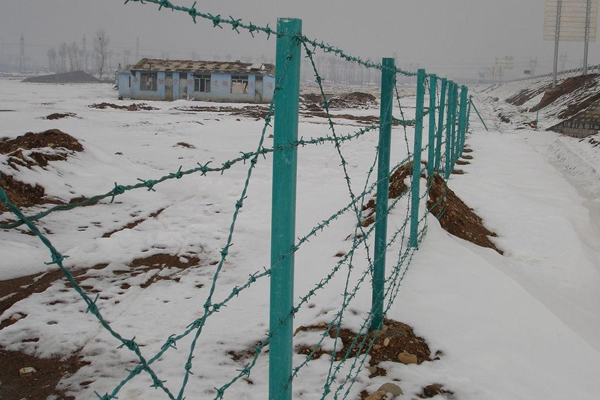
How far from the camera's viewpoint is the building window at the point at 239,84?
47062mm

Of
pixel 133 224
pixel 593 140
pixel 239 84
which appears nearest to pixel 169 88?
pixel 239 84

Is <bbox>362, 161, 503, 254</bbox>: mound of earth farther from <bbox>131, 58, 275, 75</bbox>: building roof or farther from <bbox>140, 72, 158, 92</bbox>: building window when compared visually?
<bbox>140, 72, 158, 92</bbox>: building window

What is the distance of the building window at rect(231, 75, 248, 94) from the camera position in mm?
47062

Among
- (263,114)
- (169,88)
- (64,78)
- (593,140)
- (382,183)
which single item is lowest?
(593,140)

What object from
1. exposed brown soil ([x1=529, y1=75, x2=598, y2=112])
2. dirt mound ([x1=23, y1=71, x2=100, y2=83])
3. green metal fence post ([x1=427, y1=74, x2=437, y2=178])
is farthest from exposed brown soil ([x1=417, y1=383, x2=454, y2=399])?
dirt mound ([x1=23, y1=71, x2=100, y2=83])

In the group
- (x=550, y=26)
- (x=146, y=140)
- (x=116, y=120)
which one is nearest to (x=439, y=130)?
(x=146, y=140)

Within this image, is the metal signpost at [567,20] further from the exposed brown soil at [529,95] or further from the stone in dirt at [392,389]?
the stone in dirt at [392,389]

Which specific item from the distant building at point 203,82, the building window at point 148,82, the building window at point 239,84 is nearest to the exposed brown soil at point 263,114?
the distant building at point 203,82

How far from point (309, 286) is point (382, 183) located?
84.6 inches

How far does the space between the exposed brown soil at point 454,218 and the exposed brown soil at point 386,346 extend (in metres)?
2.92

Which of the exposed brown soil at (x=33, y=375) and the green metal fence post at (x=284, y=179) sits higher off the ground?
the green metal fence post at (x=284, y=179)

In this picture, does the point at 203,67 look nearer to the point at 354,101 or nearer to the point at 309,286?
the point at 354,101

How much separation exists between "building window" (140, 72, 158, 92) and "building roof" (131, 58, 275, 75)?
1.67 ft

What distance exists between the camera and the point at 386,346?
4.09 meters
